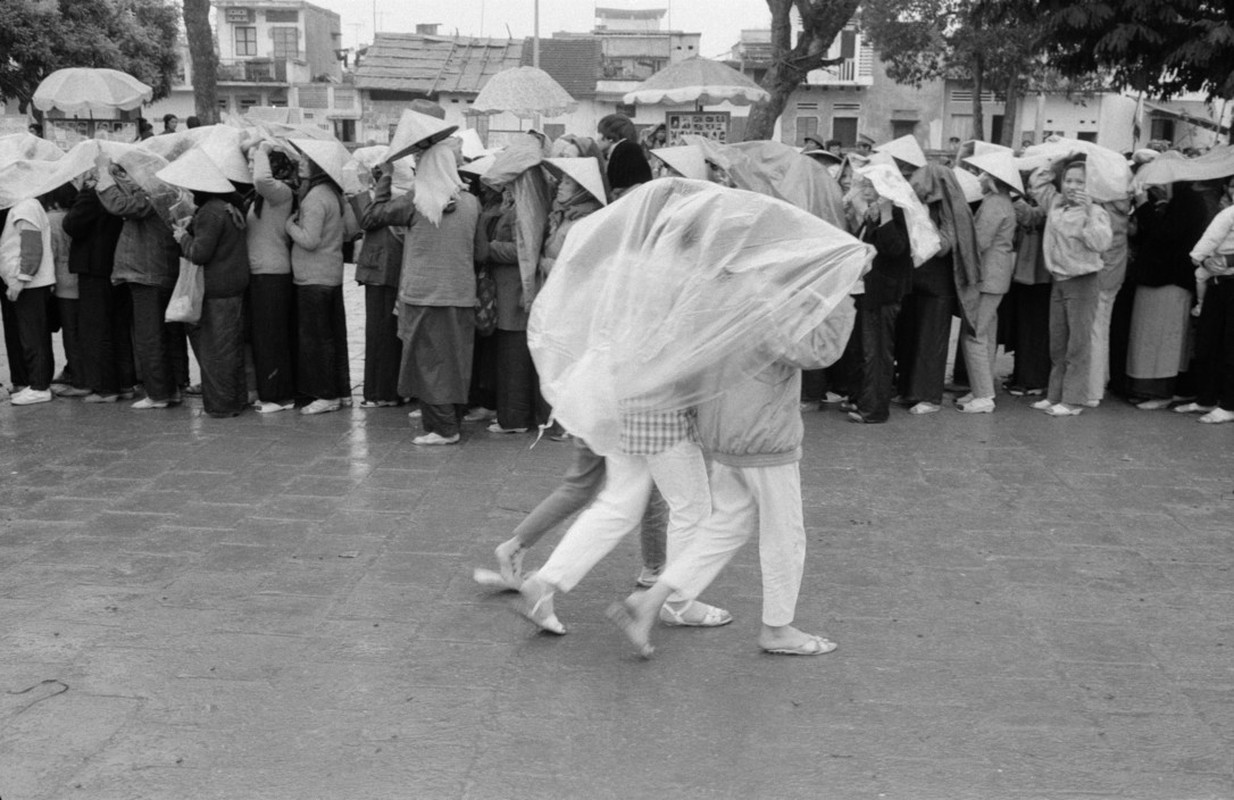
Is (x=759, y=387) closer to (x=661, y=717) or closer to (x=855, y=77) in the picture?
(x=661, y=717)

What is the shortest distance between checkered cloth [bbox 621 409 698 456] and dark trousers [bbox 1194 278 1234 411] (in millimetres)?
5389

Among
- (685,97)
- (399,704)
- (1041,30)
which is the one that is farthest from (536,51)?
(399,704)

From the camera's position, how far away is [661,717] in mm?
4066

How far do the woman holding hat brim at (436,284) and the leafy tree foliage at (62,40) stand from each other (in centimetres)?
1910

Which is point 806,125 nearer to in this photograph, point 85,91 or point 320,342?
point 85,91

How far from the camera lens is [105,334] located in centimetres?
871

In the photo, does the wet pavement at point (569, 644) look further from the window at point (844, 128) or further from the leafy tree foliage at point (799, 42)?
the window at point (844, 128)

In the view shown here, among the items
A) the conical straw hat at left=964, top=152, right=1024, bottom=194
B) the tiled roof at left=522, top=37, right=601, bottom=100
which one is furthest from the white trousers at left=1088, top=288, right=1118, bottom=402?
the tiled roof at left=522, top=37, right=601, bottom=100

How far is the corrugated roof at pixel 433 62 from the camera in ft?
166

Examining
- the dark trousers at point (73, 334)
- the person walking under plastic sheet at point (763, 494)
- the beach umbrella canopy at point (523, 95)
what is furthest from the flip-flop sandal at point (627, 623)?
the beach umbrella canopy at point (523, 95)

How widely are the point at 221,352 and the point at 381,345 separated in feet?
3.27

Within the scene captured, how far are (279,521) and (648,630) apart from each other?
2.40m

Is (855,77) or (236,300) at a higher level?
(855,77)

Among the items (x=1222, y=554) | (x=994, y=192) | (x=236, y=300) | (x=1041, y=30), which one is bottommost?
(x=1222, y=554)
